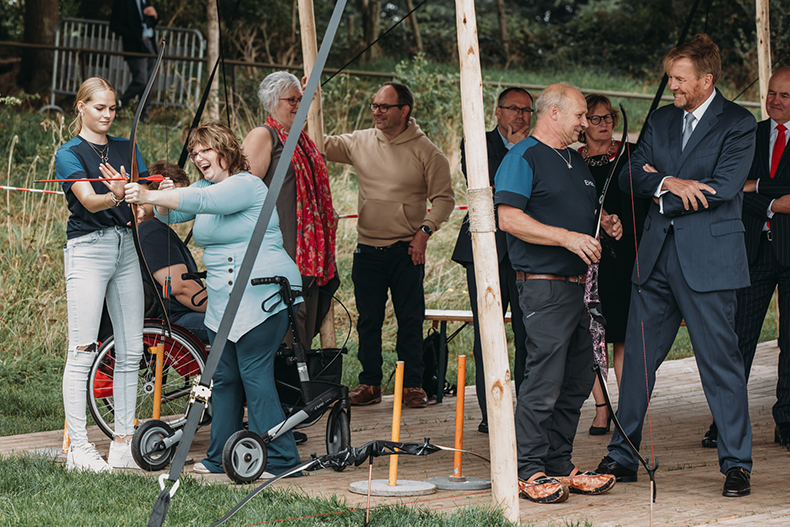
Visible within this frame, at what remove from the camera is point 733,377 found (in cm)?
390

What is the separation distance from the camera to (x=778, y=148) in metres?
4.73

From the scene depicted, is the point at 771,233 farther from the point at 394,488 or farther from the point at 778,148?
the point at 394,488

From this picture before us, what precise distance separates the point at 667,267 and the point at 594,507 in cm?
109

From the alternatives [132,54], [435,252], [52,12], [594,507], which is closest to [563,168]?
[594,507]

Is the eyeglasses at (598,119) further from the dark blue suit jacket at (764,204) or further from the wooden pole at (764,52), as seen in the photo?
the wooden pole at (764,52)

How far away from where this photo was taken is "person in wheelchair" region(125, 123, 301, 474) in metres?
4.14

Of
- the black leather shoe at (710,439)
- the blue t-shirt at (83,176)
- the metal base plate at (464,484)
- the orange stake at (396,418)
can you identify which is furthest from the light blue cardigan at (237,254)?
the black leather shoe at (710,439)

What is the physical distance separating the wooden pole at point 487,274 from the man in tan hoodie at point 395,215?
2.33 meters

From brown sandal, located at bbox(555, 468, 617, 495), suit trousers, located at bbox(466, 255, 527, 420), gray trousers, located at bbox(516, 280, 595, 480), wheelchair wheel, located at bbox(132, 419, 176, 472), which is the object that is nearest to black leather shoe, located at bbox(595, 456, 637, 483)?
brown sandal, located at bbox(555, 468, 617, 495)

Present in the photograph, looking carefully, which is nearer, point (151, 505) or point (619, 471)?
point (151, 505)

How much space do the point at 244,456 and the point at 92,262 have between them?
1.13 m

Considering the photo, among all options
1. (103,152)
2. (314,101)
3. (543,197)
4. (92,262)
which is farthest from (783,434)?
(103,152)

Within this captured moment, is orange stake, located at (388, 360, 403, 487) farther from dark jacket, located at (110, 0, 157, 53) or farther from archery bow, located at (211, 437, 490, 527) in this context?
dark jacket, located at (110, 0, 157, 53)

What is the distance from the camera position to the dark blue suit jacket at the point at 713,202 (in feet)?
12.7
